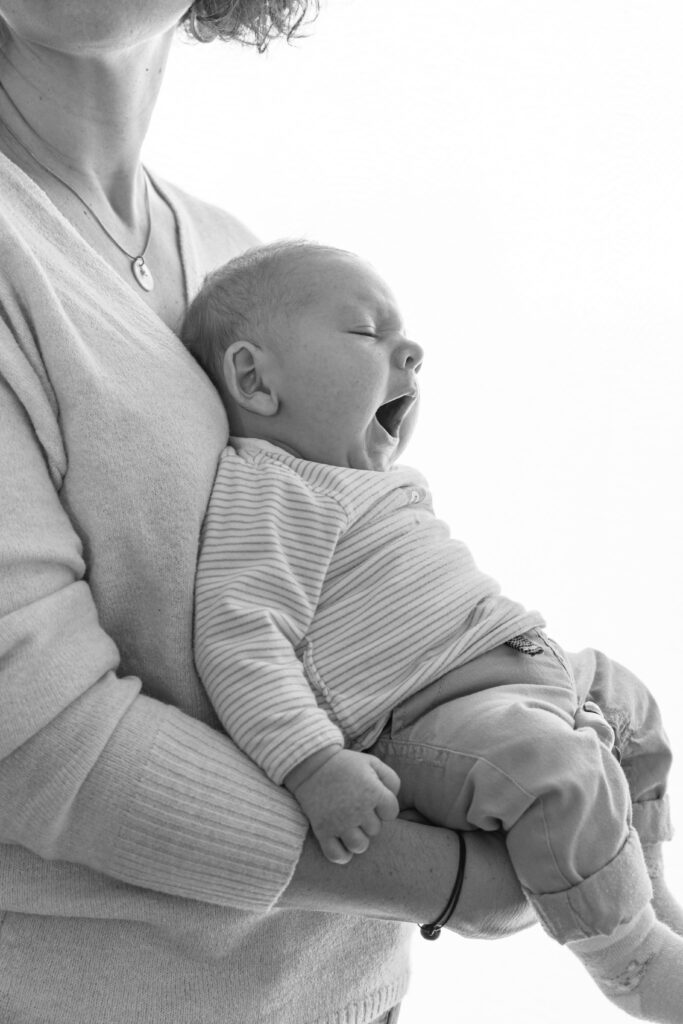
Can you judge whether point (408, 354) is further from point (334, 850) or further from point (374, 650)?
point (334, 850)

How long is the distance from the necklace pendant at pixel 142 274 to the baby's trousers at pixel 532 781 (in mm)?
622

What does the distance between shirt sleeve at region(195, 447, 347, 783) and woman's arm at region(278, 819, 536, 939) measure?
10 centimetres

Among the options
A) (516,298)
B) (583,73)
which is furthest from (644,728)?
(583,73)

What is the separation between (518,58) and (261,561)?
1.92 meters

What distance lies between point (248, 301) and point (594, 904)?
76cm

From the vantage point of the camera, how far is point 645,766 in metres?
1.33

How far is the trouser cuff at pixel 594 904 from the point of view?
3.39 ft

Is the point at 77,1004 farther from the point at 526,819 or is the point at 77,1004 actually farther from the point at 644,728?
the point at 644,728

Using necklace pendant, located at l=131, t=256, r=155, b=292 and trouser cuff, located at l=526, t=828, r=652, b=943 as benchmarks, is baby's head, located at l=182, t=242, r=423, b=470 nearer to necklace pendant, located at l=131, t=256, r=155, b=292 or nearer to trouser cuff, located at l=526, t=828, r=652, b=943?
necklace pendant, located at l=131, t=256, r=155, b=292

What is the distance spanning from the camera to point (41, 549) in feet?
3.21

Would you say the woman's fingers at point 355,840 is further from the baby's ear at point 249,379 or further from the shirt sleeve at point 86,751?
the baby's ear at point 249,379

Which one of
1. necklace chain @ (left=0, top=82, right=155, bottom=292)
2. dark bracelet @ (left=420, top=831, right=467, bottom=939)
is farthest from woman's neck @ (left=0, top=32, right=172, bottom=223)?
dark bracelet @ (left=420, top=831, right=467, bottom=939)

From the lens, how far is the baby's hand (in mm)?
1016

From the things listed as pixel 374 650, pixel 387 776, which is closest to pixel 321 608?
pixel 374 650
